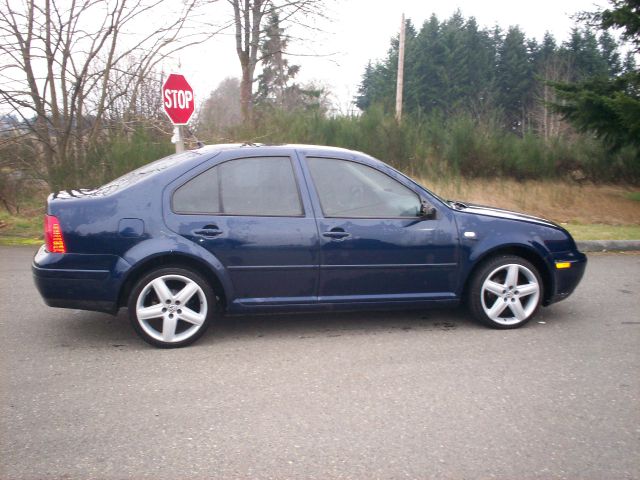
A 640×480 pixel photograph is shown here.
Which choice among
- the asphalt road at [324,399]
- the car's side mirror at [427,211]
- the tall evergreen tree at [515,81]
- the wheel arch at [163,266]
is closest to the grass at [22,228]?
the asphalt road at [324,399]

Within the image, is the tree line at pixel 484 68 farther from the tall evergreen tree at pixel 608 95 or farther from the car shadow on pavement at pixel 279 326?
the car shadow on pavement at pixel 279 326

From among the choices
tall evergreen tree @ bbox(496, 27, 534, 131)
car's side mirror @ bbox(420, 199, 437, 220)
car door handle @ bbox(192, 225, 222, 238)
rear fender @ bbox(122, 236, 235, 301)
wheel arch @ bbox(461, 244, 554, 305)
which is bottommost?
wheel arch @ bbox(461, 244, 554, 305)

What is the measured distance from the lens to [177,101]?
29.5ft

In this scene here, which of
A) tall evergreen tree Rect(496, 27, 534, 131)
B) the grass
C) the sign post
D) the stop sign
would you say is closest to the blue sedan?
the sign post

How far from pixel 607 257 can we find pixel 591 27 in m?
8.19

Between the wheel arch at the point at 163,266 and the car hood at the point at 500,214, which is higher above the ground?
the car hood at the point at 500,214

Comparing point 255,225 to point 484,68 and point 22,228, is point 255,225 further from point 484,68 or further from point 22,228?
point 484,68

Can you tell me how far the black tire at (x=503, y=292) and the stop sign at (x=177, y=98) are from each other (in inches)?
228

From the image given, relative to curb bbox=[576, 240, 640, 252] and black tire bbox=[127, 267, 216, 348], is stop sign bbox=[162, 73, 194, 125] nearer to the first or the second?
black tire bbox=[127, 267, 216, 348]

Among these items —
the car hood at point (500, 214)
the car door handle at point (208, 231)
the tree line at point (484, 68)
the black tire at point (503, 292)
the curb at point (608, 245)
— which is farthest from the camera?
the tree line at point (484, 68)

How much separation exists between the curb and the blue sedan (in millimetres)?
4381

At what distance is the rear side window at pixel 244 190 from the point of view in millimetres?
4637

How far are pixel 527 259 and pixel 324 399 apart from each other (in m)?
2.51

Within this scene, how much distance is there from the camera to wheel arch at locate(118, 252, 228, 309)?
175 inches
